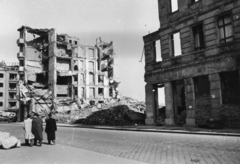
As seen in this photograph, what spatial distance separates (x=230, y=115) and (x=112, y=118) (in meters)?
13.1

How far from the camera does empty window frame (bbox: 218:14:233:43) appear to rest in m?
16.0

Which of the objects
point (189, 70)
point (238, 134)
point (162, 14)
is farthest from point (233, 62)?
point (162, 14)

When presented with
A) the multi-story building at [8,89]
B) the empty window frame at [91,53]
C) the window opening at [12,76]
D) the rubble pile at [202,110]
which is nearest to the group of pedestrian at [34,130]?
the rubble pile at [202,110]

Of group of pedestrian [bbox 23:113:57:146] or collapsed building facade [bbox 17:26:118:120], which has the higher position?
collapsed building facade [bbox 17:26:118:120]

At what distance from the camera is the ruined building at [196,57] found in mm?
15836

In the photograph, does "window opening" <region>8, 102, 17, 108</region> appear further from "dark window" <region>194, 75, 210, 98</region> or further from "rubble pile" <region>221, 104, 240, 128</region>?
"rubble pile" <region>221, 104, 240, 128</region>

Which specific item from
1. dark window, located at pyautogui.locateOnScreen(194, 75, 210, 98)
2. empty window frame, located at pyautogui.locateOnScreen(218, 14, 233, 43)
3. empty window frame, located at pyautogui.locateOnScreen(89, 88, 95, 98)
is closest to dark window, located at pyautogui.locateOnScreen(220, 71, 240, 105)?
empty window frame, located at pyautogui.locateOnScreen(218, 14, 233, 43)

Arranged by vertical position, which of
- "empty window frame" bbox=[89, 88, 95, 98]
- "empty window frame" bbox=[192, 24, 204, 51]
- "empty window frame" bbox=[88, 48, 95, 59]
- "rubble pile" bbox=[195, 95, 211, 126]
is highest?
"empty window frame" bbox=[88, 48, 95, 59]

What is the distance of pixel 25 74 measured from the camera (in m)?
55.7

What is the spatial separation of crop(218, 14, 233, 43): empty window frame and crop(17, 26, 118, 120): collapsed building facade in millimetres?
43241

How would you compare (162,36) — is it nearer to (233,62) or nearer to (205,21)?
(205,21)

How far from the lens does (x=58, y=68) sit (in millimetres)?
→ 58719

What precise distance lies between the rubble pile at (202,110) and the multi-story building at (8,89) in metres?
67.2

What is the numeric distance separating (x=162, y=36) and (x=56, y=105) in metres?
36.8
